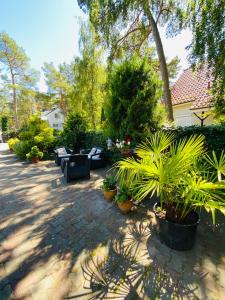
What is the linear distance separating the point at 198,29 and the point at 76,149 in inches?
293

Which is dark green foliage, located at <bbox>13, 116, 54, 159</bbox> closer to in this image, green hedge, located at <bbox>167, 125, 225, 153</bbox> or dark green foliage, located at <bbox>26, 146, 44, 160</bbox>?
dark green foliage, located at <bbox>26, 146, 44, 160</bbox>

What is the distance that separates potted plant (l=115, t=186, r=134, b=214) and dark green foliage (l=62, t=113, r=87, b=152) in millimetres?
6629

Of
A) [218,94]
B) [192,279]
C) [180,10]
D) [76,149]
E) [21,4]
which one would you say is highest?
[21,4]

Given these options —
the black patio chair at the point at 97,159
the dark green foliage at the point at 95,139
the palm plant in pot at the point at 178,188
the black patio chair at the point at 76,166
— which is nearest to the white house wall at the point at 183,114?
the dark green foliage at the point at 95,139

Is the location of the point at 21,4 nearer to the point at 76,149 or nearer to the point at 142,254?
the point at 76,149

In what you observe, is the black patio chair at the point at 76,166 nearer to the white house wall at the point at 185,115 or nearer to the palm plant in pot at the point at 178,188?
the palm plant in pot at the point at 178,188

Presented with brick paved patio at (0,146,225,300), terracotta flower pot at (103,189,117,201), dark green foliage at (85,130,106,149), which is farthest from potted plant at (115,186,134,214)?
dark green foliage at (85,130,106,149)

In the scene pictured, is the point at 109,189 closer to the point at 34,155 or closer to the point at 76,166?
the point at 76,166

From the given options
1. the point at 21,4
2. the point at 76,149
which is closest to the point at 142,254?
the point at 76,149

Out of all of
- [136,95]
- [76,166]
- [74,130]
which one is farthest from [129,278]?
[74,130]

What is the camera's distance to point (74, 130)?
31.8 feet

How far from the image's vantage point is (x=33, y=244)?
2773 mm

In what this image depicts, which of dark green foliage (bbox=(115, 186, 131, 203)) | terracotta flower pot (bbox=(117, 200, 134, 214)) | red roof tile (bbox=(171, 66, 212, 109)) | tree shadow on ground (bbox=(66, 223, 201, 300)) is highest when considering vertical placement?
red roof tile (bbox=(171, 66, 212, 109))

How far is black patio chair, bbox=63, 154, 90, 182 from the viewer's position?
17.9 ft
